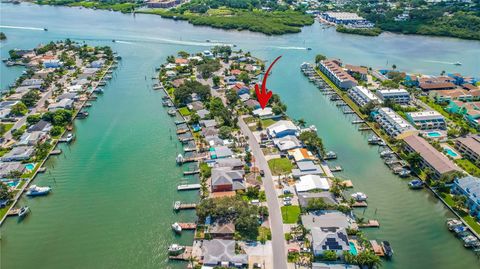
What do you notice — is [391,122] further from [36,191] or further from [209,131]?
[36,191]

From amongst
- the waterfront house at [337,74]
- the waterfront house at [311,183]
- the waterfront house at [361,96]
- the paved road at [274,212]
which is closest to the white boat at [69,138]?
the paved road at [274,212]

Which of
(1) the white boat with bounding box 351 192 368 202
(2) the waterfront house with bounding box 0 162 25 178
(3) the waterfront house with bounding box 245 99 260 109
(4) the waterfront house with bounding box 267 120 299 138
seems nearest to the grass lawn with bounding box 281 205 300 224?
(1) the white boat with bounding box 351 192 368 202

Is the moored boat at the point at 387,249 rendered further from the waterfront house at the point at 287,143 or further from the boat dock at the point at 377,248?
the waterfront house at the point at 287,143

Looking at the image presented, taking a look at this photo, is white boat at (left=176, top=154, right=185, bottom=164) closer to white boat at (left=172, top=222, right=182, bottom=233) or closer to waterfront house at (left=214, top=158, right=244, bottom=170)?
waterfront house at (left=214, top=158, right=244, bottom=170)

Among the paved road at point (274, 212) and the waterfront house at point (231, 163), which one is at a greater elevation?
the waterfront house at point (231, 163)

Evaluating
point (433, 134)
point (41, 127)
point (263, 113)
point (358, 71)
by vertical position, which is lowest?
point (41, 127)

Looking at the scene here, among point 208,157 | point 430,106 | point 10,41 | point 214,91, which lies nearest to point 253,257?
point 208,157

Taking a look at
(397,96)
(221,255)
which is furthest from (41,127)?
(397,96)
